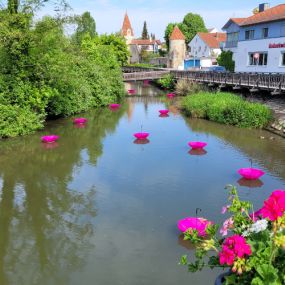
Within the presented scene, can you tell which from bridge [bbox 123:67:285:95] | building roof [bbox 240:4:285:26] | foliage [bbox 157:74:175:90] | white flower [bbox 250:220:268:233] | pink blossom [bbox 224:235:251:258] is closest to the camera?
pink blossom [bbox 224:235:251:258]

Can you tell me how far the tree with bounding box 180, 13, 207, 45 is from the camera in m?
86.5

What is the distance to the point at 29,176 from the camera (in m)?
15.5

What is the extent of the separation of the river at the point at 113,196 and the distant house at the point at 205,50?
4859 cm

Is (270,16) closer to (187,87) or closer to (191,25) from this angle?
(187,87)

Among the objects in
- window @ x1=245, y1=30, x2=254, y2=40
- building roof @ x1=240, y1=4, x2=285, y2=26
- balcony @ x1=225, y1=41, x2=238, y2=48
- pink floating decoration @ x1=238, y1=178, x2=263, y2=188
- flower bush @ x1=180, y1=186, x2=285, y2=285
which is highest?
building roof @ x1=240, y1=4, x2=285, y2=26

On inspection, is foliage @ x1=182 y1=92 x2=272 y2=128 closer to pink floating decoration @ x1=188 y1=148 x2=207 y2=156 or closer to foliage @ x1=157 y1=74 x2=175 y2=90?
pink floating decoration @ x1=188 y1=148 x2=207 y2=156

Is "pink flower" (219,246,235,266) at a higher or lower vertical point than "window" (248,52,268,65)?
lower

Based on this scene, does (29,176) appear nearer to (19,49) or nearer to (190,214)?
(190,214)

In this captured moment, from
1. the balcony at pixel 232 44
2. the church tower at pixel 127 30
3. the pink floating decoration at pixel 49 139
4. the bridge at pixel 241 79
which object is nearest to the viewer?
the pink floating decoration at pixel 49 139

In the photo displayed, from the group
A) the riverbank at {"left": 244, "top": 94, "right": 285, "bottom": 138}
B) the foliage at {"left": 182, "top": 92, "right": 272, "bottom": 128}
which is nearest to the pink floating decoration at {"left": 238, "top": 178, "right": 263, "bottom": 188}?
the riverbank at {"left": 244, "top": 94, "right": 285, "bottom": 138}

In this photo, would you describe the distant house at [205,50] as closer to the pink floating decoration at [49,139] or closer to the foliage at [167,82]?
the foliage at [167,82]

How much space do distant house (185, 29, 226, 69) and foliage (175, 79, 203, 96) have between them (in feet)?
100

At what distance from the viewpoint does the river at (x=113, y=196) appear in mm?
8922

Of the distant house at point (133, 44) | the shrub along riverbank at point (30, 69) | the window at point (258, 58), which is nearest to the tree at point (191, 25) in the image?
the distant house at point (133, 44)
